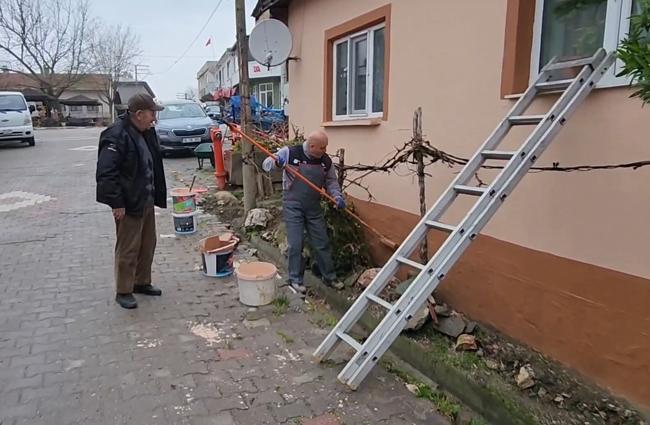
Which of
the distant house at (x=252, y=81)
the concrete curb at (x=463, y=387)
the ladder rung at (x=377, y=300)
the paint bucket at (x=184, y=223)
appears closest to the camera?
the concrete curb at (x=463, y=387)

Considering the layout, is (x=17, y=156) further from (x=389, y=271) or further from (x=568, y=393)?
(x=568, y=393)

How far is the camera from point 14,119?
1919 cm

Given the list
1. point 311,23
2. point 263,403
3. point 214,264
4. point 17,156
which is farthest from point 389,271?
point 17,156

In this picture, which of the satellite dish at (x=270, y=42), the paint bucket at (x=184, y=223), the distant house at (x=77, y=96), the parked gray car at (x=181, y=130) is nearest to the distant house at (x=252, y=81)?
the parked gray car at (x=181, y=130)

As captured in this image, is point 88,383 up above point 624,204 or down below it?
below

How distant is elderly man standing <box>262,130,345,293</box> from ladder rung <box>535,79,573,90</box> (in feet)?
6.84

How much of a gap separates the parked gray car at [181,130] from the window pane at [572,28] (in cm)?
1344

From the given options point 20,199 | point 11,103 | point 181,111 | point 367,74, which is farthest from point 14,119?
point 367,74

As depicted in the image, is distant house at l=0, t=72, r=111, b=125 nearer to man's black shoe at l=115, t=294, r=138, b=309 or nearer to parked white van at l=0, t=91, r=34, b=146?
parked white van at l=0, t=91, r=34, b=146

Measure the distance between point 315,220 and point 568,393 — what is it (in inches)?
107

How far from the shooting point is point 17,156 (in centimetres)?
1739

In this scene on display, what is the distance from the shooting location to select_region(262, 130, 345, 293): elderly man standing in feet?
15.9

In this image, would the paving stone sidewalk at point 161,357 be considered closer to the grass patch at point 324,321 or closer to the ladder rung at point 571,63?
the grass patch at point 324,321

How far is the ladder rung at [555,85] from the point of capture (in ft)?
9.71
